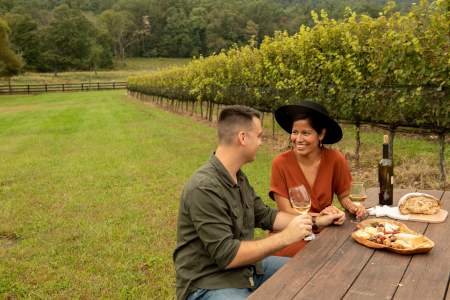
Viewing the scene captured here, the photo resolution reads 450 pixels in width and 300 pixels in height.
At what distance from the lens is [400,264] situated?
8.17 ft

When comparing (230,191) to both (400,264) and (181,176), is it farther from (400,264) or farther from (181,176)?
(181,176)

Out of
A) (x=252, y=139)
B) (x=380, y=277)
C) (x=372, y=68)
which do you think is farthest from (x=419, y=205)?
(x=372, y=68)

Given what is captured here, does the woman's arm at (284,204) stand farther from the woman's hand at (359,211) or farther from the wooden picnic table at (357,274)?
the wooden picnic table at (357,274)

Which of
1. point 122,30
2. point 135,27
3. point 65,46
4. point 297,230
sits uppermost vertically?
point 135,27


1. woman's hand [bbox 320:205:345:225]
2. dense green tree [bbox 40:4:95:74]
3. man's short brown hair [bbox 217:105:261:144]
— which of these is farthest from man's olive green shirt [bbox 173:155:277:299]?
dense green tree [bbox 40:4:95:74]

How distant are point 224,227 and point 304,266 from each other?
18.1 inches

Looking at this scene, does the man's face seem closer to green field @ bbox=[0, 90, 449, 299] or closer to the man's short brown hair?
the man's short brown hair

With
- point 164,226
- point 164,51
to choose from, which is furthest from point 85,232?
point 164,51

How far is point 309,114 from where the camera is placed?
148 inches

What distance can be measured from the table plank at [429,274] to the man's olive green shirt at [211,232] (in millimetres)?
866

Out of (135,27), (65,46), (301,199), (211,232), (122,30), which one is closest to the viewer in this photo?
→ (211,232)

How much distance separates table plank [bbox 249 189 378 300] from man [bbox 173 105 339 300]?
122mm

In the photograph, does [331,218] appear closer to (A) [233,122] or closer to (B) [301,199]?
(B) [301,199]

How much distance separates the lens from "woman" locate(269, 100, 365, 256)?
371 centimetres
